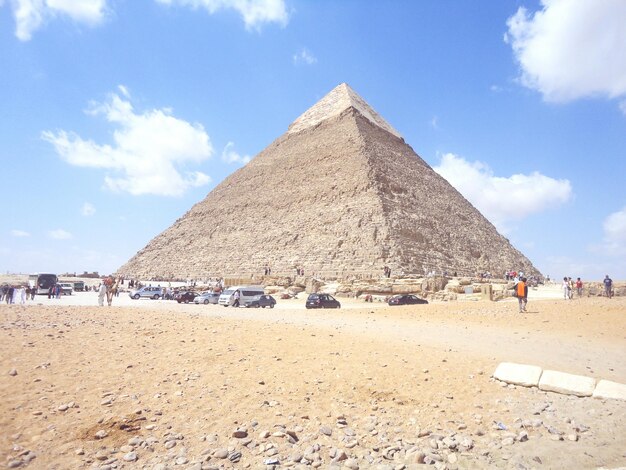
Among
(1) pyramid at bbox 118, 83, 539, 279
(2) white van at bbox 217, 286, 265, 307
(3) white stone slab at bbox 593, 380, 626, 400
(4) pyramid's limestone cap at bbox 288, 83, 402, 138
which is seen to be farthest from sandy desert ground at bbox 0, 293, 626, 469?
(4) pyramid's limestone cap at bbox 288, 83, 402, 138

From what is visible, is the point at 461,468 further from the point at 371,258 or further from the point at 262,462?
the point at 371,258

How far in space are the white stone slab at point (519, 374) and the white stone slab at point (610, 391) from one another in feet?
2.00

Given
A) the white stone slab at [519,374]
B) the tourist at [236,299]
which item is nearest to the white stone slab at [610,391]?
the white stone slab at [519,374]

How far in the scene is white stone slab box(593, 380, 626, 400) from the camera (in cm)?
459

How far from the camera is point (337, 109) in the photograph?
78.1 meters

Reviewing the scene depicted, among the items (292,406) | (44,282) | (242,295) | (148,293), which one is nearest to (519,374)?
(292,406)

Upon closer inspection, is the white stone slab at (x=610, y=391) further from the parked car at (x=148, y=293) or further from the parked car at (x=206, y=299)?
the parked car at (x=148, y=293)

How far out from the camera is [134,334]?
8352 mm

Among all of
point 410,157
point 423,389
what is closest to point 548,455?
point 423,389

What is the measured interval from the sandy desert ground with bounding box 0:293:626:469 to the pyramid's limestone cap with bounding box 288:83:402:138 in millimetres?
72977

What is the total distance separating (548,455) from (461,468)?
0.85m

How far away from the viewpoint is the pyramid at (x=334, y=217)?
44719 mm

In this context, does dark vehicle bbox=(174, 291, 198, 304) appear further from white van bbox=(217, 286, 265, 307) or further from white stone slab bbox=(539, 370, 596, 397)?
white stone slab bbox=(539, 370, 596, 397)

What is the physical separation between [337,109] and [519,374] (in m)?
77.3
